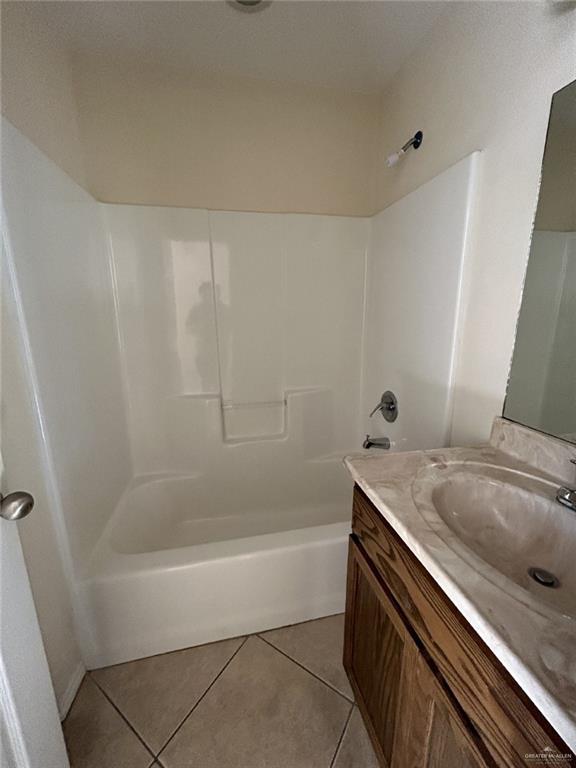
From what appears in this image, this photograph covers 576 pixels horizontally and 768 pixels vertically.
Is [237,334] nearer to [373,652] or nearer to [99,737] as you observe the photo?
[373,652]

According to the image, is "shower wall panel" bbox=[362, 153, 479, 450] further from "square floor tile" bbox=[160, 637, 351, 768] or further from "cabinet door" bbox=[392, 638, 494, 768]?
"square floor tile" bbox=[160, 637, 351, 768]

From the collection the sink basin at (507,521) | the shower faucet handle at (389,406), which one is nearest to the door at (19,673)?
the sink basin at (507,521)

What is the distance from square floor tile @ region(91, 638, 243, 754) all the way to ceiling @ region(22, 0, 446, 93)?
2.35 meters

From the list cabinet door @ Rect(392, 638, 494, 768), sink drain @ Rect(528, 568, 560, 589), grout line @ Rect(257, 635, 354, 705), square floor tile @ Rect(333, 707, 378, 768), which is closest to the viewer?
cabinet door @ Rect(392, 638, 494, 768)

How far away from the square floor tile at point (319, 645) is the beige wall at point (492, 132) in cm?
90

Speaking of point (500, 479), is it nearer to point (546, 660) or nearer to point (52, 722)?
point (546, 660)

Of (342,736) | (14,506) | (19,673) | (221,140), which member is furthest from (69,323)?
(342,736)

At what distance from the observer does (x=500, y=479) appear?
791 mm

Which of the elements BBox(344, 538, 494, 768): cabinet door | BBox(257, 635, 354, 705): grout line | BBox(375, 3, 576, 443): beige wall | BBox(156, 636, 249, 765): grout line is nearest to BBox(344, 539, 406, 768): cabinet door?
BBox(344, 538, 494, 768): cabinet door

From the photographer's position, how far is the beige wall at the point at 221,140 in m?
1.49

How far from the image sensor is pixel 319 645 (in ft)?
4.03

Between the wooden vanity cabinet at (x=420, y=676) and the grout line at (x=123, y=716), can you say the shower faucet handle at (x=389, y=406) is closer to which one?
the wooden vanity cabinet at (x=420, y=676)

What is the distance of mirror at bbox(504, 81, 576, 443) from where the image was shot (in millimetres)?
788

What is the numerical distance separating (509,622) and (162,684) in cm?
122
